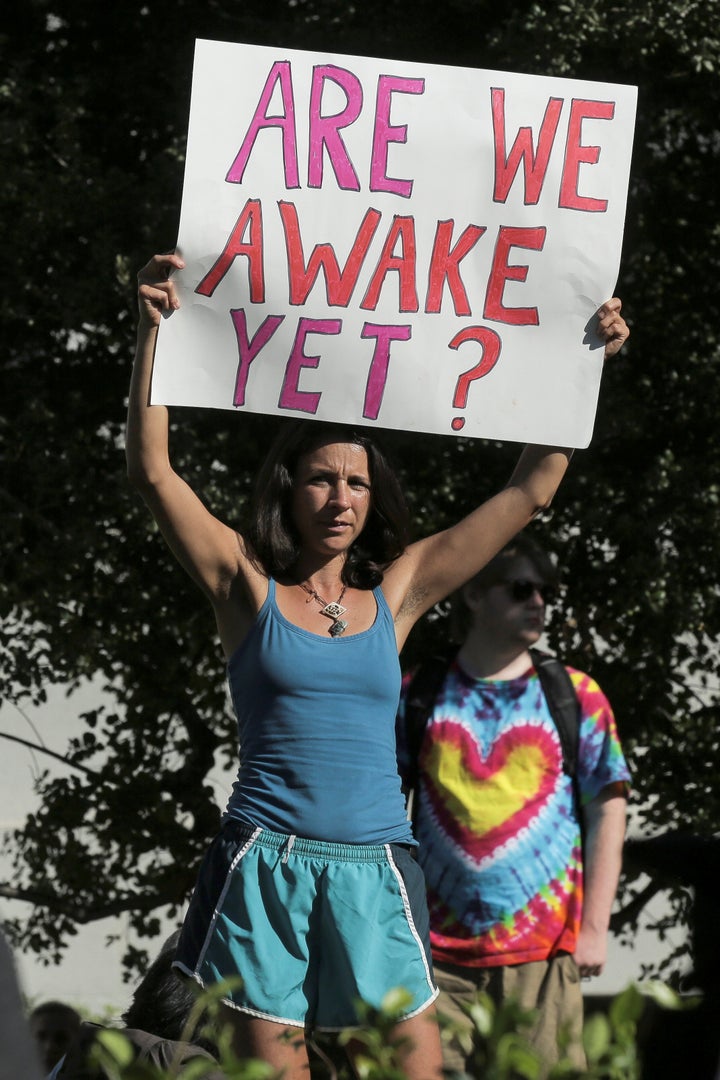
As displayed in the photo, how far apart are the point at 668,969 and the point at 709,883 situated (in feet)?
12.6

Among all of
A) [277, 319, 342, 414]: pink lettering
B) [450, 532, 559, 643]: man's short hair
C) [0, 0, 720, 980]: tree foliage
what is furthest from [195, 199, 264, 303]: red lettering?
[0, 0, 720, 980]: tree foliage

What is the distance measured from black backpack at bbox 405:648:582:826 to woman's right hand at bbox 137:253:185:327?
1.09 m

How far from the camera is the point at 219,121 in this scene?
2.88 metres

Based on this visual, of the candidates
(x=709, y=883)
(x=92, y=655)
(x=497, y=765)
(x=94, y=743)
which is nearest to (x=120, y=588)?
(x=92, y=655)

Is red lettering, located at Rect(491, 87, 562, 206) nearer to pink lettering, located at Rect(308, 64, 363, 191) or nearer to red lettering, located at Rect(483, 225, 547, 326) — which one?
red lettering, located at Rect(483, 225, 547, 326)

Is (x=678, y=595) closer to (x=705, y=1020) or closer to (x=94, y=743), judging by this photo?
(x=94, y=743)

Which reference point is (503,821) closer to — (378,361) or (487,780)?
(487,780)

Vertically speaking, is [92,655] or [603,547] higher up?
[603,547]

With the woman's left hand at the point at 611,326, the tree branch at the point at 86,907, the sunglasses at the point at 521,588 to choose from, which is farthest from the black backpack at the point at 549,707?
the tree branch at the point at 86,907

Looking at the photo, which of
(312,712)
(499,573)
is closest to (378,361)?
(312,712)

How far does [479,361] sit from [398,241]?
28cm

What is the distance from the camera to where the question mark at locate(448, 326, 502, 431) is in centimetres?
290

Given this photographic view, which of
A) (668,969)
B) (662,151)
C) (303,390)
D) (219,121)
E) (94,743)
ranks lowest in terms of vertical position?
(668,969)

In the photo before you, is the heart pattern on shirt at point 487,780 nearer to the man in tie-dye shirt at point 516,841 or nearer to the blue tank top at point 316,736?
the man in tie-dye shirt at point 516,841
